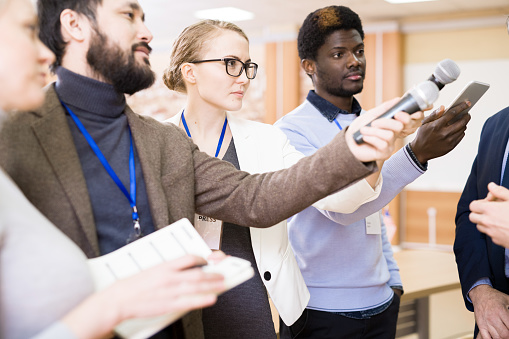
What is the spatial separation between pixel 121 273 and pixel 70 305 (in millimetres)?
149

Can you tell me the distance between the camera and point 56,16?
1.23m

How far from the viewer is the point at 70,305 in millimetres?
840

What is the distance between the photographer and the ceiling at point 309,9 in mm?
6812

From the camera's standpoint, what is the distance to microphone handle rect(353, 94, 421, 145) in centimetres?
114

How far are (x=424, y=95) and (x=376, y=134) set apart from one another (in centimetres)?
14

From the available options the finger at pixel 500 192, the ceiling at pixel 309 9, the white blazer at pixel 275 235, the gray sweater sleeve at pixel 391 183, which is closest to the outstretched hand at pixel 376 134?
the white blazer at pixel 275 235

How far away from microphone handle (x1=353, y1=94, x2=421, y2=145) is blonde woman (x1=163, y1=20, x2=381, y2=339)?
9.9 inches

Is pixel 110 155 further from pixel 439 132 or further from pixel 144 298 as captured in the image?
pixel 439 132

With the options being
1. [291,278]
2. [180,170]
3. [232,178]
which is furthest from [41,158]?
[291,278]

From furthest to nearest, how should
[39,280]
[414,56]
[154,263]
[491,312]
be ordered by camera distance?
1. [414,56]
2. [491,312]
3. [154,263]
4. [39,280]

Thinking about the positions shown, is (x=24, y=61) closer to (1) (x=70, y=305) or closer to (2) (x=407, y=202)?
(1) (x=70, y=305)

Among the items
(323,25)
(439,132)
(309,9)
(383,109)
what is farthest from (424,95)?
(309,9)

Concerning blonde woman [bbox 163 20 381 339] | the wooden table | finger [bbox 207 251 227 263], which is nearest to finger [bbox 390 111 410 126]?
blonde woman [bbox 163 20 381 339]

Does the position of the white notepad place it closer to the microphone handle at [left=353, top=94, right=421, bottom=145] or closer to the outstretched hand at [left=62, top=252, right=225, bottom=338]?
the outstretched hand at [left=62, top=252, right=225, bottom=338]
